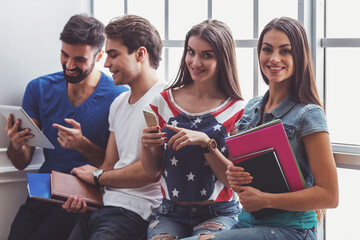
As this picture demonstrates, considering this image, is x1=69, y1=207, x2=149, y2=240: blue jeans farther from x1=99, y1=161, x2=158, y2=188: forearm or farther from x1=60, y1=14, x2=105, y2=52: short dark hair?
x1=60, y1=14, x2=105, y2=52: short dark hair

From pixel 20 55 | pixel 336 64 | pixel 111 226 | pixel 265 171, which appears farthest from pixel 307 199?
pixel 20 55

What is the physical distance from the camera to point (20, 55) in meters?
2.61

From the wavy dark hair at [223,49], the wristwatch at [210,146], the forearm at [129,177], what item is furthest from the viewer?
the forearm at [129,177]

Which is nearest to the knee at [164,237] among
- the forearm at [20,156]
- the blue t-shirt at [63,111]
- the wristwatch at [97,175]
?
the wristwatch at [97,175]

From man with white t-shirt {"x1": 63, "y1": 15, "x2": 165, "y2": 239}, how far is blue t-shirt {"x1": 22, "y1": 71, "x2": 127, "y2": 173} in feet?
0.41

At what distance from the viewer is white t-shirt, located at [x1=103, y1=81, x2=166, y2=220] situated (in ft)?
6.79

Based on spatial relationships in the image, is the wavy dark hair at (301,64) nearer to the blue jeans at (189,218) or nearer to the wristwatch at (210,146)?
the wristwatch at (210,146)

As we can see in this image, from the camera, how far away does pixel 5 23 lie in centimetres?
253

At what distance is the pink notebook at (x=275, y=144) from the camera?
1438mm

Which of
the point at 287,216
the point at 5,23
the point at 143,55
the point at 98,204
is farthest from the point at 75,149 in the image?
the point at 287,216

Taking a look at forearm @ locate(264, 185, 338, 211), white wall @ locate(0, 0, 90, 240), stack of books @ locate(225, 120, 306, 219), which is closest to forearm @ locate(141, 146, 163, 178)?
stack of books @ locate(225, 120, 306, 219)

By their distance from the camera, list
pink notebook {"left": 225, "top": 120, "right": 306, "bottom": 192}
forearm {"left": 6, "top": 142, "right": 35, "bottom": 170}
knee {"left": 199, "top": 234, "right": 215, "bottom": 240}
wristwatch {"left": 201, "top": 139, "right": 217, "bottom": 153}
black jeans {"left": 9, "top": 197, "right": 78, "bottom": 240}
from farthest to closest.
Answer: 1. forearm {"left": 6, "top": 142, "right": 35, "bottom": 170}
2. black jeans {"left": 9, "top": 197, "right": 78, "bottom": 240}
3. wristwatch {"left": 201, "top": 139, "right": 217, "bottom": 153}
4. knee {"left": 199, "top": 234, "right": 215, "bottom": 240}
5. pink notebook {"left": 225, "top": 120, "right": 306, "bottom": 192}

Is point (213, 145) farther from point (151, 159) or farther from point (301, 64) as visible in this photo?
point (301, 64)

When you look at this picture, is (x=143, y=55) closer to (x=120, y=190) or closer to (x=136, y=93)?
(x=136, y=93)
